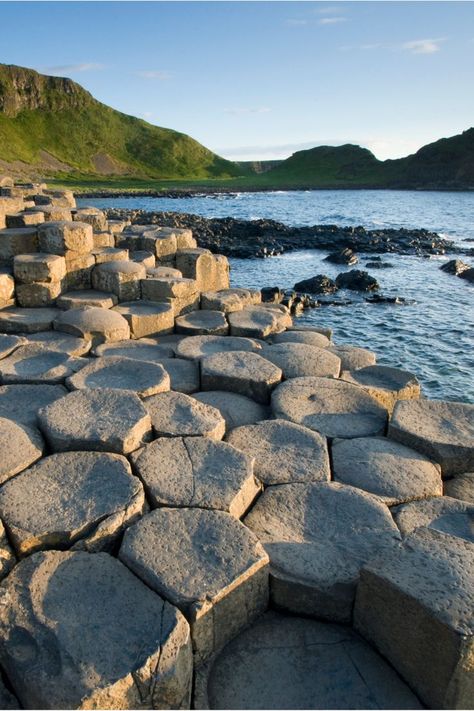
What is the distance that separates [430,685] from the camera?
101 inches

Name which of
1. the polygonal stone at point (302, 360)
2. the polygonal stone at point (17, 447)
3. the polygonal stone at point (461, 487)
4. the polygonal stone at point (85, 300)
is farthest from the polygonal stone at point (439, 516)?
the polygonal stone at point (85, 300)

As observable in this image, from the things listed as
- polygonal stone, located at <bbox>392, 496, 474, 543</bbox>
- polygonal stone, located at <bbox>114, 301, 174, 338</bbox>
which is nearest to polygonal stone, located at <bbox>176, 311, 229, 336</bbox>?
polygonal stone, located at <bbox>114, 301, 174, 338</bbox>

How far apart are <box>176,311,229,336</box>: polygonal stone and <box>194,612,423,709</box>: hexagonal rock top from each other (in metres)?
4.96

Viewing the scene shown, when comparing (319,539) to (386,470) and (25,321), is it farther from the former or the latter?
(25,321)

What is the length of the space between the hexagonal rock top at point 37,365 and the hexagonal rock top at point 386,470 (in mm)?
2845

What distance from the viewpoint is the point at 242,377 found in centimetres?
562

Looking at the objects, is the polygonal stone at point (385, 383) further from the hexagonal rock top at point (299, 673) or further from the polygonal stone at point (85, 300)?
the polygonal stone at point (85, 300)

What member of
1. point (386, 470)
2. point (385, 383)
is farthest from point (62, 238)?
point (386, 470)

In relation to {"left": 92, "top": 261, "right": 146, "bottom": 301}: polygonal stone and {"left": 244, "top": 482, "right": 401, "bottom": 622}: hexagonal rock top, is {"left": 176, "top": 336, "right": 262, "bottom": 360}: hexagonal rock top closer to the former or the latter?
{"left": 92, "top": 261, "right": 146, "bottom": 301}: polygonal stone

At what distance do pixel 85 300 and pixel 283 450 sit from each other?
430cm

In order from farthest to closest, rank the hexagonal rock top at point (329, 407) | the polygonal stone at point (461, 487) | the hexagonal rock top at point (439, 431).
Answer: the hexagonal rock top at point (329, 407), the hexagonal rock top at point (439, 431), the polygonal stone at point (461, 487)

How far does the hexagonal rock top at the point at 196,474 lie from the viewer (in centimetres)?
357

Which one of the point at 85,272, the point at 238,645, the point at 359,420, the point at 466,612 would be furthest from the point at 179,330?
the point at 466,612

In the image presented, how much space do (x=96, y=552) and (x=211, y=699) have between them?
3.44 feet
